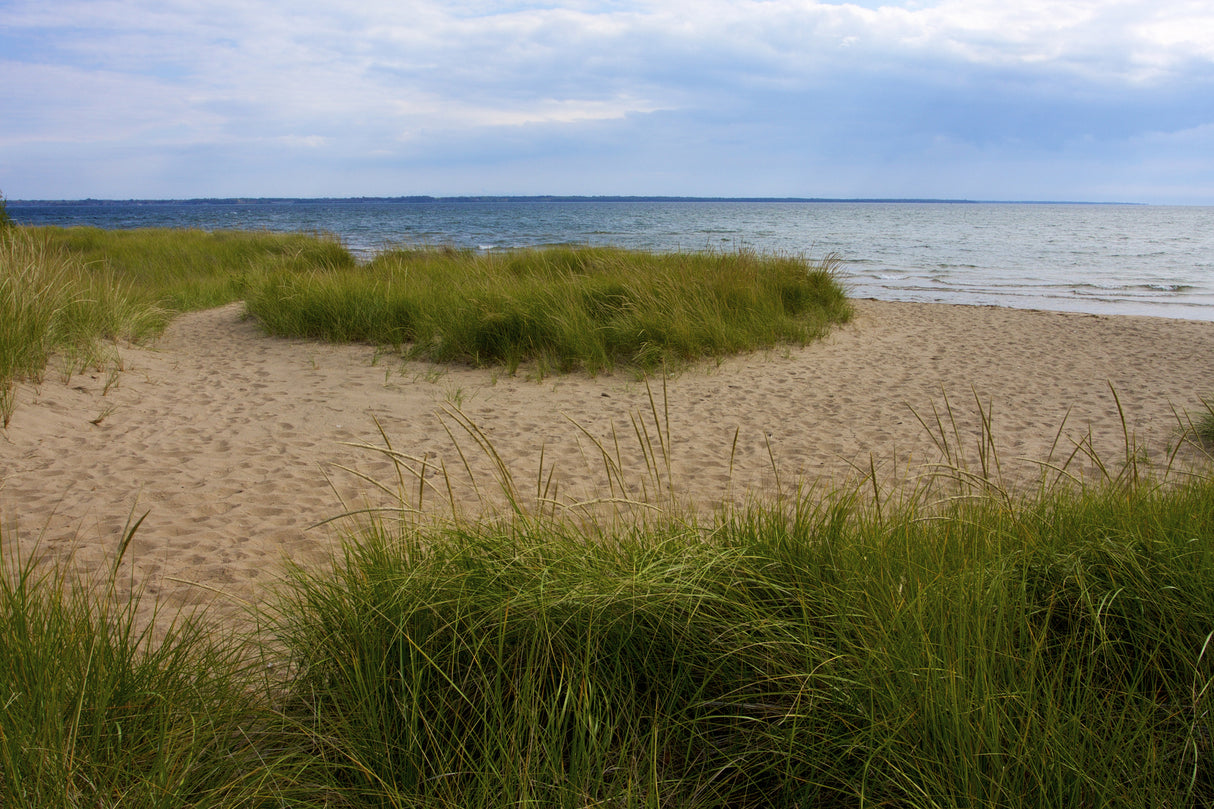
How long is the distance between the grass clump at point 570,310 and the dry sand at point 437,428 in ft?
1.17

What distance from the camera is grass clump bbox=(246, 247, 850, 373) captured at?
311 inches

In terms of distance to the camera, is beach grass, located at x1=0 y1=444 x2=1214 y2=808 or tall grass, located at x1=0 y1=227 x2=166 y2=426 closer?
beach grass, located at x1=0 y1=444 x2=1214 y2=808

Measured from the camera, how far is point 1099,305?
A: 1502 centimetres

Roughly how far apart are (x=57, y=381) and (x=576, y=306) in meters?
4.85

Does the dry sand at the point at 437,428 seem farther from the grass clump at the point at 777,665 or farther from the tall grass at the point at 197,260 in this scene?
the tall grass at the point at 197,260

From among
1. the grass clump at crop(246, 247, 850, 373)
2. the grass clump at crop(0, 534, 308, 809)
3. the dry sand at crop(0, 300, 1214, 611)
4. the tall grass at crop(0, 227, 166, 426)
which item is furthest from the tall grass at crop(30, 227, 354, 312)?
the grass clump at crop(0, 534, 308, 809)

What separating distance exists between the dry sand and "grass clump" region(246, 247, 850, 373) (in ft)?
1.17

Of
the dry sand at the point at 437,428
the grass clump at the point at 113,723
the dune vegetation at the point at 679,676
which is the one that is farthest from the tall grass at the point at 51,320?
the dune vegetation at the point at 679,676

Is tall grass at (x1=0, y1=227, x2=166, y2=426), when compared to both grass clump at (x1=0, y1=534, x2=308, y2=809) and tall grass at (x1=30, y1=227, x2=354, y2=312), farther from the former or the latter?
grass clump at (x1=0, y1=534, x2=308, y2=809)

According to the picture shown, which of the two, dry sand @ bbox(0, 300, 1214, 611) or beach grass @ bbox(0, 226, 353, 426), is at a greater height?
beach grass @ bbox(0, 226, 353, 426)

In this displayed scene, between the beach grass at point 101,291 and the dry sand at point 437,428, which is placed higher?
the beach grass at point 101,291

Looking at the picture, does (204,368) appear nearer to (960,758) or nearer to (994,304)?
(960,758)

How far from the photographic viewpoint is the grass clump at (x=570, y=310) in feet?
25.9

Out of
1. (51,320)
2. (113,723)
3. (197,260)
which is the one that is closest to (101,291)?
(51,320)
